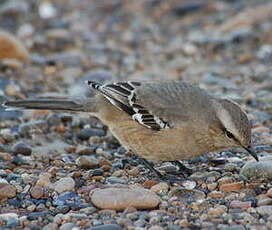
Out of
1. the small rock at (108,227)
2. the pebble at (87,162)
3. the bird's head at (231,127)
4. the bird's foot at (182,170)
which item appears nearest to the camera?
the small rock at (108,227)

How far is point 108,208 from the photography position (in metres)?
5.53

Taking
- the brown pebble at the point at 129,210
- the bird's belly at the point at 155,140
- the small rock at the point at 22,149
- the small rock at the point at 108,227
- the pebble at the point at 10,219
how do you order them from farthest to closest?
the small rock at the point at 22,149 < the bird's belly at the point at 155,140 < the brown pebble at the point at 129,210 < the pebble at the point at 10,219 < the small rock at the point at 108,227

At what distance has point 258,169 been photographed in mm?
6152

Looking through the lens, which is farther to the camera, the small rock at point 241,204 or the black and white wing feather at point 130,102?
the black and white wing feather at point 130,102

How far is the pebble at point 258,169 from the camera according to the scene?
611 centimetres

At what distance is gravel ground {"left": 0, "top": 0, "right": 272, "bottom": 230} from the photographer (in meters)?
5.51

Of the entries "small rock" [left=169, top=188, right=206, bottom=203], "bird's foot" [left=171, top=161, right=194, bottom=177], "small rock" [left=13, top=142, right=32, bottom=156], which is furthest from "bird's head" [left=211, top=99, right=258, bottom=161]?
"small rock" [left=13, top=142, right=32, bottom=156]

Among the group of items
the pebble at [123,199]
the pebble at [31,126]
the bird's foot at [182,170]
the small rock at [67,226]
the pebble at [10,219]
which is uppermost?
the pebble at [31,126]

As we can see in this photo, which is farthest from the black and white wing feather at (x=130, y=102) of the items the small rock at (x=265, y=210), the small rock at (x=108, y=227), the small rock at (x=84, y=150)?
the small rock at (x=108, y=227)

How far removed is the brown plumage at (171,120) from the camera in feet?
20.1

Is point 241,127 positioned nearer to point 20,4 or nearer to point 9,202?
point 9,202

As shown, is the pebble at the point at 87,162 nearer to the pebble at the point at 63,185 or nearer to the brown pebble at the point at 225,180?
the pebble at the point at 63,185

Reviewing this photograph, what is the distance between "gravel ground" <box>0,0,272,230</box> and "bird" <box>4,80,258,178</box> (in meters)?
0.29

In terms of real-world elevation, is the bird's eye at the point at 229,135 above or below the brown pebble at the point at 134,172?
above
